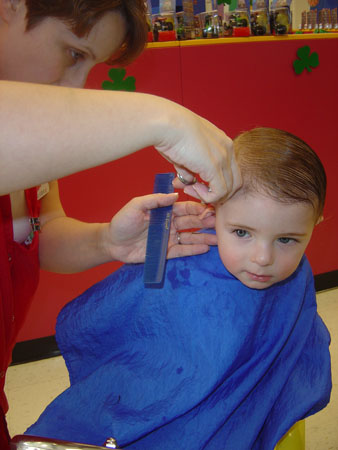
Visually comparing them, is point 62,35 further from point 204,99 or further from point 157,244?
point 204,99

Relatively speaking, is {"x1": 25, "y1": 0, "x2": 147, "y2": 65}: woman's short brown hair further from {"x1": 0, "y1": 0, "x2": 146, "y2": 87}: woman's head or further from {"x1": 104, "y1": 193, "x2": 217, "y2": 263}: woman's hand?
{"x1": 104, "y1": 193, "x2": 217, "y2": 263}: woman's hand

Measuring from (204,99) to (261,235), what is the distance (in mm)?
1405

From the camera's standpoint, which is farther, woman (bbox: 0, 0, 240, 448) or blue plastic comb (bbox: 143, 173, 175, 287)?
blue plastic comb (bbox: 143, 173, 175, 287)

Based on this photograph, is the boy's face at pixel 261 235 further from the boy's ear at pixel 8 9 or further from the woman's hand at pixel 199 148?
the boy's ear at pixel 8 9

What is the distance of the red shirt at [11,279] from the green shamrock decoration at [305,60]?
182cm

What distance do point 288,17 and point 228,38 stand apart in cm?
39

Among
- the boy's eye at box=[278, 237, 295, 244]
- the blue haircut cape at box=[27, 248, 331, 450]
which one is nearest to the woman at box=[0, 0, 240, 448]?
the blue haircut cape at box=[27, 248, 331, 450]

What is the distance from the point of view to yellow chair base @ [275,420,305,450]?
101cm

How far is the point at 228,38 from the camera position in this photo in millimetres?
2250

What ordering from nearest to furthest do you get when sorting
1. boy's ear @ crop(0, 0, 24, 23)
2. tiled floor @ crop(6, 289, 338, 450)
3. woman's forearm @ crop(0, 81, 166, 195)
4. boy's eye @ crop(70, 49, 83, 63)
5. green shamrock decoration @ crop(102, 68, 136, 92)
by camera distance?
woman's forearm @ crop(0, 81, 166, 195)
boy's ear @ crop(0, 0, 24, 23)
boy's eye @ crop(70, 49, 83, 63)
tiled floor @ crop(6, 289, 338, 450)
green shamrock decoration @ crop(102, 68, 136, 92)

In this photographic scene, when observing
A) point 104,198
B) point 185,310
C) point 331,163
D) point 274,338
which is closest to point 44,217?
point 185,310

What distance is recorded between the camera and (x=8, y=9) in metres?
0.79

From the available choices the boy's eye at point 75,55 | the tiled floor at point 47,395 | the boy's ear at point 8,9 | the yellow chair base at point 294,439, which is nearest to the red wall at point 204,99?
the tiled floor at point 47,395

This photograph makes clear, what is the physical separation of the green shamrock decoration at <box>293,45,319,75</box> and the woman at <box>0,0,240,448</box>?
1.59m
